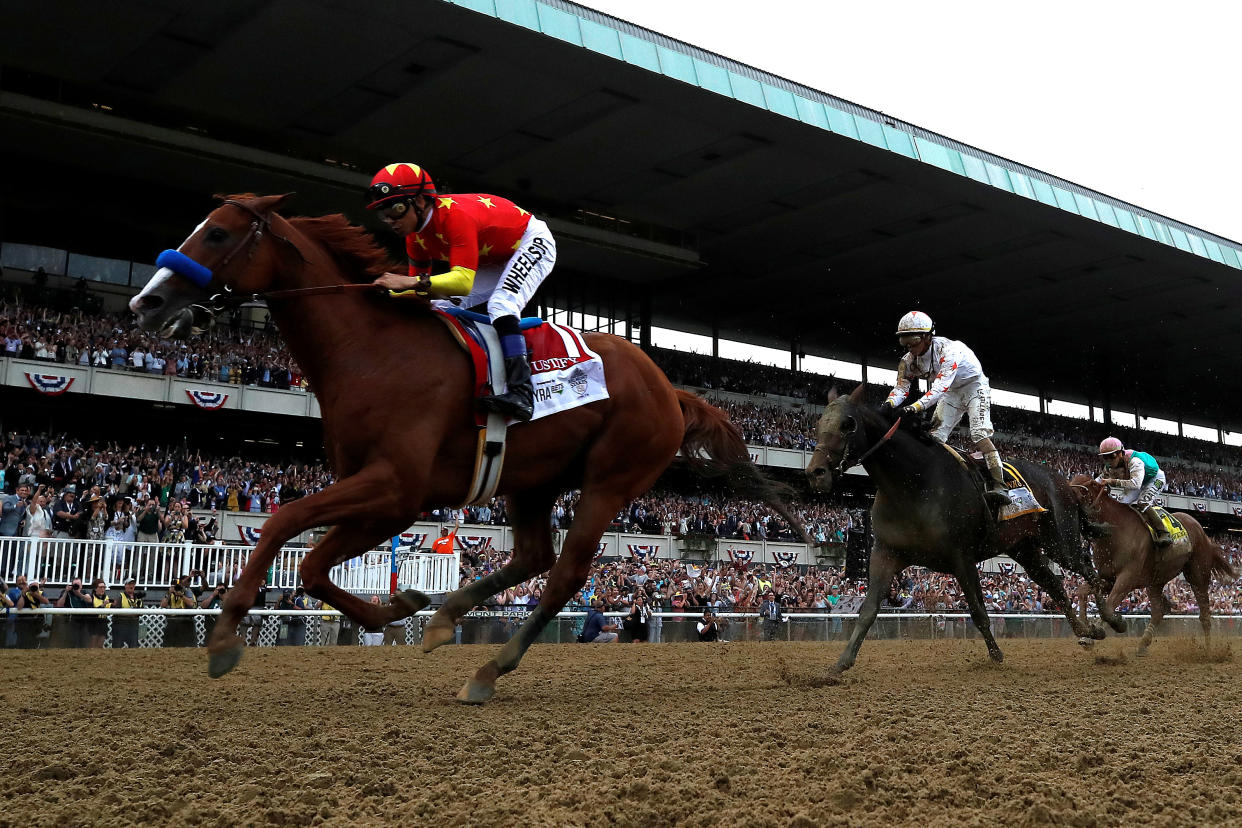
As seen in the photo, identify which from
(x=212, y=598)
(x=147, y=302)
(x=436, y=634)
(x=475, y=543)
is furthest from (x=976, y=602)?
(x=475, y=543)

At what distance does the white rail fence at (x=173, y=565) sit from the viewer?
47.2 feet

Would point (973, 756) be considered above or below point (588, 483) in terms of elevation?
below

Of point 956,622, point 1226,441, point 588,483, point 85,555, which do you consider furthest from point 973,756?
point 1226,441

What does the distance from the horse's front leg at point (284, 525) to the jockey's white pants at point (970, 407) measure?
5.73 m

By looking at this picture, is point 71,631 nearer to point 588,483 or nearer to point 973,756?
point 588,483

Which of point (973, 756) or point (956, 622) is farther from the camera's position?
point (956, 622)

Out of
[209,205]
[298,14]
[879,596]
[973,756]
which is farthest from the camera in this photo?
[209,205]

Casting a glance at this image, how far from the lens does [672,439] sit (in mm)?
7332

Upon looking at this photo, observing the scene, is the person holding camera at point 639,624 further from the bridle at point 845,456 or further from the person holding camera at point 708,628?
the bridle at point 845,456

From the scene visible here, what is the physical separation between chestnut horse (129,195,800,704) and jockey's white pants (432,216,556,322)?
0.44 meters

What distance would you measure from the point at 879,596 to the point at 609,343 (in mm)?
3208

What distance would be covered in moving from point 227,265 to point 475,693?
8.67 ft

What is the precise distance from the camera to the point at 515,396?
20.3ft

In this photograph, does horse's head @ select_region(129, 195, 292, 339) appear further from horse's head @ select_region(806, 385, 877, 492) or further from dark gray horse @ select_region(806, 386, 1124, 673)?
dark gray horse @ select_region(806, 386, 1124, 673)
